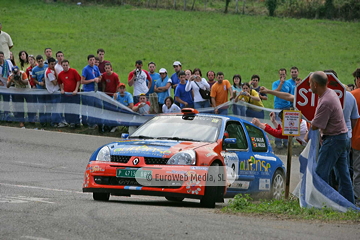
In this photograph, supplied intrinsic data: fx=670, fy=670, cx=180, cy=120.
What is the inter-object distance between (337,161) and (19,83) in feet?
44.0

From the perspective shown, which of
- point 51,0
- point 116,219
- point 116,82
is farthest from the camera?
point 51,0

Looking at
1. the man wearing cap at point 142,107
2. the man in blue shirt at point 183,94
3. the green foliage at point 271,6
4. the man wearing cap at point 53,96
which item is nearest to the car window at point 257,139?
the man in blue shirt at point 183,94

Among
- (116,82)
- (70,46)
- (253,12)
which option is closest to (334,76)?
(116,82)

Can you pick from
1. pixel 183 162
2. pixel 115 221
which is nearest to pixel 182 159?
pixel 183 162

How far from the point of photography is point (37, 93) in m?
20.3

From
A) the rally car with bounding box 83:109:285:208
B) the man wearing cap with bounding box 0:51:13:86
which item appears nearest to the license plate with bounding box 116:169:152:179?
the rally car with bounding box 83:109:285:208

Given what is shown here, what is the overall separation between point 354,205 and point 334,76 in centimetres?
190

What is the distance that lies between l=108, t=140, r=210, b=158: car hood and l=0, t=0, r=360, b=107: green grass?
118 ft

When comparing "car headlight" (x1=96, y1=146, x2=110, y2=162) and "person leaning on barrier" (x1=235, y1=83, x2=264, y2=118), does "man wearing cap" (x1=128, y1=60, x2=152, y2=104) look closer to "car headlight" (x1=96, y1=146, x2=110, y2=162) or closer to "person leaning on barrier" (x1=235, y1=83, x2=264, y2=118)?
"person leaning on barrier" (x1=235, y1=83, x2=264, y2=118)

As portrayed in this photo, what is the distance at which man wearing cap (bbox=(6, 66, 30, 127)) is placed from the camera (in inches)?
810

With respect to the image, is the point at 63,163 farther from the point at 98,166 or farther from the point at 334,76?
the point at 334,76

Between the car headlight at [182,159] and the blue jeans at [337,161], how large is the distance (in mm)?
1780

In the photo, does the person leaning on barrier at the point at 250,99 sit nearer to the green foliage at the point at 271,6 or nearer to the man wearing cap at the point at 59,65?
the man wearing cap at the point at 59,65

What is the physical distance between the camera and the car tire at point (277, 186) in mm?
11816
